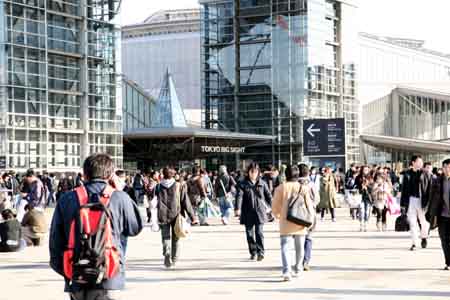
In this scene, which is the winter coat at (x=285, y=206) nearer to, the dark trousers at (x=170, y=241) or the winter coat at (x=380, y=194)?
the dark trousers at (x=170, y=241)

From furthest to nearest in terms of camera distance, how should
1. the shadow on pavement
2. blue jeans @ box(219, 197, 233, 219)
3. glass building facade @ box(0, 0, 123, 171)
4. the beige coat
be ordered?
glass building facade @ box(0, 0, 123, 171) < blue jeans @ box(219, 197, 233, 219) < the beige coat < the shadow on pavement

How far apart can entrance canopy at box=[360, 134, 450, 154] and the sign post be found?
31.9 metres

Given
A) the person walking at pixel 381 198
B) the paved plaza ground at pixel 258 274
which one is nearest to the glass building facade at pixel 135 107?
the person walking at pixel 381 198

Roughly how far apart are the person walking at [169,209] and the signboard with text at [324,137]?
20329 millimetres

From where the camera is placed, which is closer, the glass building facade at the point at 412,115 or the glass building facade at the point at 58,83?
the glass building facade at the point at 58,83

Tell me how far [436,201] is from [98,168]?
25.0 ft

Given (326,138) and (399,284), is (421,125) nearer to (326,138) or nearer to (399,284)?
(326,138)

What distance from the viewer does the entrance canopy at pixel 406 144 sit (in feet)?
211

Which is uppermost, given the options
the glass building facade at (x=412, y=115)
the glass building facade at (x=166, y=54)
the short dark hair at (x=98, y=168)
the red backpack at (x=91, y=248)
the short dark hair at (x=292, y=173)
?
the glass building facade at (x=166, y=54)

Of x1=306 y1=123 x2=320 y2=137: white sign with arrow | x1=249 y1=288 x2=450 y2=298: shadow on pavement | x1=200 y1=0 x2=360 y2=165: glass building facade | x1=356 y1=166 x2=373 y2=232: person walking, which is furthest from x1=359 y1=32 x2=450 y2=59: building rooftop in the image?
x1=249 y1=288 x2=450 y2=298: shadow on pavement

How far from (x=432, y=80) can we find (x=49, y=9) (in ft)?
156

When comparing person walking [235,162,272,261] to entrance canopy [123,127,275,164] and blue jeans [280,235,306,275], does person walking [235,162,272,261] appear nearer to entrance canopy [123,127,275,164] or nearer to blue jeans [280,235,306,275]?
blue jeans [280,235,306,275]

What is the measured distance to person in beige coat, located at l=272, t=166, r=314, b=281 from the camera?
38.1ft

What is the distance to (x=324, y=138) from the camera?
33.9 meters
